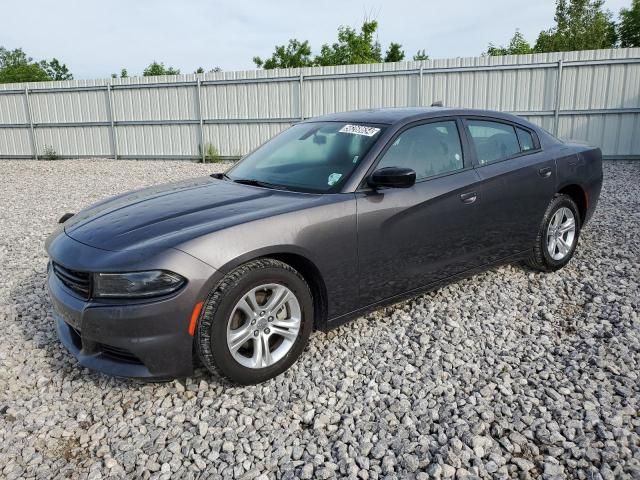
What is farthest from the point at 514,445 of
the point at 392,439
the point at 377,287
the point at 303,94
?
the point at 303,94

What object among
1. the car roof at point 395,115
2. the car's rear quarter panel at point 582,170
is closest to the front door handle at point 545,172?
the car's rear quarter panel at point 582,170

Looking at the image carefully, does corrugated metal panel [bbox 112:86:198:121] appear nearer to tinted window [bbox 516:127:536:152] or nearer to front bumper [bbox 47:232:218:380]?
tinted window [bbox 516:127:536:152]

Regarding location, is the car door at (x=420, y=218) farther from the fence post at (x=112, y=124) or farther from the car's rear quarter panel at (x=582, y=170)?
the fence post at (x=112, y=124)

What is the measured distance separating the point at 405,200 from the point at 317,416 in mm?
1530

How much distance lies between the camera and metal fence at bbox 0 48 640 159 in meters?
12.9

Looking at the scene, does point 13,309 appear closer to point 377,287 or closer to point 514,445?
point 377,287

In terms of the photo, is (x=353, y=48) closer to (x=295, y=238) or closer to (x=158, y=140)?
(x=158, y=140)

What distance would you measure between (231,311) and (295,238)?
56cm

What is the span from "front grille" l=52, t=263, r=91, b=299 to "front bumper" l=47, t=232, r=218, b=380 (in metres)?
0.05

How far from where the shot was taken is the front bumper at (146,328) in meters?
2.60

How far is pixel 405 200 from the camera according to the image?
3.46 meters

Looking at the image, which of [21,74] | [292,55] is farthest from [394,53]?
[21,74]

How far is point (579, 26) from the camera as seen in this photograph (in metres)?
30.3

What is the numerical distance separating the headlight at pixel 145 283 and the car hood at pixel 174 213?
0.17 metres
